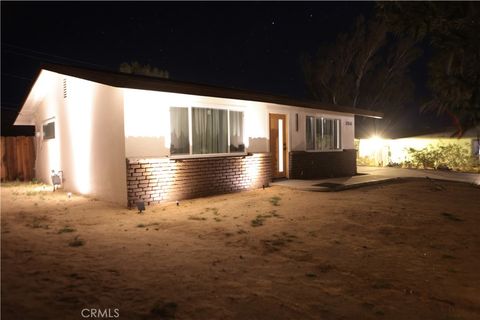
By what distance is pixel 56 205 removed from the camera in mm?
9273

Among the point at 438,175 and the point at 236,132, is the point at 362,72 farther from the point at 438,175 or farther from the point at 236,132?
the point at 236,132

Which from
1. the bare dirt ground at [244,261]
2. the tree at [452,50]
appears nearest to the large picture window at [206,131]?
the bare dirt ground at [244,261]

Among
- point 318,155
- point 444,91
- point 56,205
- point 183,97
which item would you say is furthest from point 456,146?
point 56,205

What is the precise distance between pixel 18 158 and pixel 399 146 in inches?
881

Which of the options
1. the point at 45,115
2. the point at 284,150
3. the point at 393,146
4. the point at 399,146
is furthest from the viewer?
the point at 393,146

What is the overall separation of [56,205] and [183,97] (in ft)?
14.0

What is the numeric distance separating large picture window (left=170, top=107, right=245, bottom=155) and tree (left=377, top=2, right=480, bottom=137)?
6.08m

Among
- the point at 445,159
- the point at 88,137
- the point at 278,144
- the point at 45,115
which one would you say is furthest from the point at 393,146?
the point at 45,115

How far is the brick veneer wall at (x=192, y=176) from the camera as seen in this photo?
8758mm

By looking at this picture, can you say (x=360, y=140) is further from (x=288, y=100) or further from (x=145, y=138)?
(x=145, y=138)

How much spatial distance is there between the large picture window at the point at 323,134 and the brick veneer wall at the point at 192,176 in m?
2.93

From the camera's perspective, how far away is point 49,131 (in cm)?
1391

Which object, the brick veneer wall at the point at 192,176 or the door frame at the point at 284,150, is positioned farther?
the door frame at the point at 284,150

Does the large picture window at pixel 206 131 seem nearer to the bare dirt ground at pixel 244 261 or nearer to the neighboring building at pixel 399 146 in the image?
the bare dirt ground at pixel 244 261
